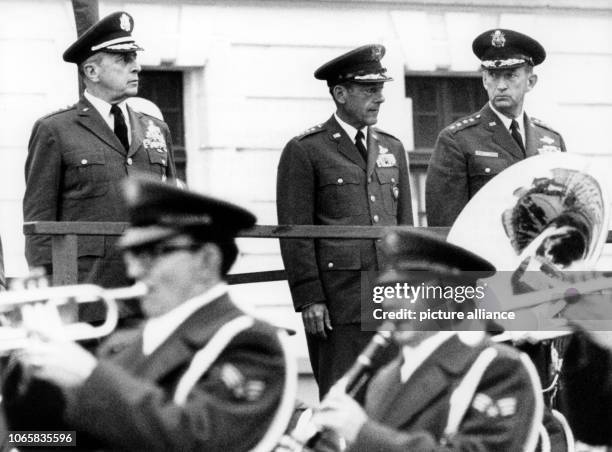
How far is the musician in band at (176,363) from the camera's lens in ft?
19.4

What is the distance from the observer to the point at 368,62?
1011cm

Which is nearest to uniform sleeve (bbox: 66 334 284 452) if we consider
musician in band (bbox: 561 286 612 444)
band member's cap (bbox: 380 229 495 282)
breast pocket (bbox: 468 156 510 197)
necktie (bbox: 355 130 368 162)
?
band member's cap (bbox: 380 229 495 282)

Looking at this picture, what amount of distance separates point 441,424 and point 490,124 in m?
3.81

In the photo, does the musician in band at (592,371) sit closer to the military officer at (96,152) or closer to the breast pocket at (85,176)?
the military officer at (96,152)

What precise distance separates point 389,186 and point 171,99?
14.2 ft

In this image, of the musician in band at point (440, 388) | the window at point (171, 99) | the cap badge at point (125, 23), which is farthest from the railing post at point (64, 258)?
the window at point (171, 99)

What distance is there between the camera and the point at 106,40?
9.40 m

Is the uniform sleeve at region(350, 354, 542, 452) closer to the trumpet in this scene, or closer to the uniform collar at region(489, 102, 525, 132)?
the trumpet

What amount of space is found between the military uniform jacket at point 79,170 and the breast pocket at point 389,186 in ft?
4.35

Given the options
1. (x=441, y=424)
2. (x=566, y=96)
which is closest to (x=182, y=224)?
(x=441, y=424)

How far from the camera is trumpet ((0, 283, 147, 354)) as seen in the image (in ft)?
20.7

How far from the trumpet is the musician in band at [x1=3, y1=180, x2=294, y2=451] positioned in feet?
0.26

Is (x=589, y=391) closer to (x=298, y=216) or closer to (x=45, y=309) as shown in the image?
(x=298, y=216)

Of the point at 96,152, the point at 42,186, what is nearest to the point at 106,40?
the point at 96,152
